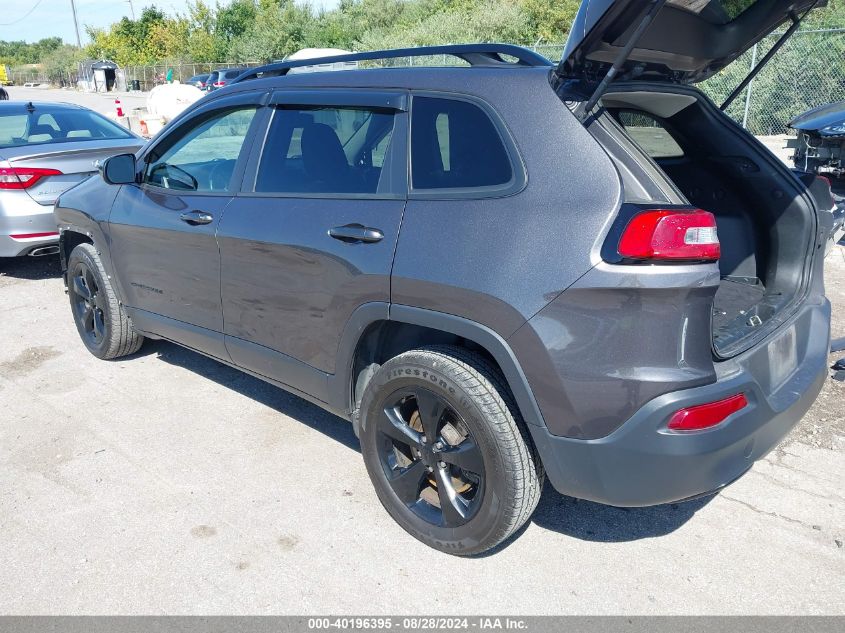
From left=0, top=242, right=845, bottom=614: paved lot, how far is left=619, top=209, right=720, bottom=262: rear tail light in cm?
130

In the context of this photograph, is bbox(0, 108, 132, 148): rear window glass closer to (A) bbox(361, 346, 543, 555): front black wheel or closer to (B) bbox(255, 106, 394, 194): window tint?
(B) bbox(255, 106, 394, 194): window tint

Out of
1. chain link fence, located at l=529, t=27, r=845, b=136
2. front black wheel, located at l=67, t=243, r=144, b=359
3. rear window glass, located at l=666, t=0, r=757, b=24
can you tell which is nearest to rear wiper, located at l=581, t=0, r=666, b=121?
rear window glass, located at l=666, t=0, r=757, b=24

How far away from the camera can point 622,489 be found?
8.18 feet

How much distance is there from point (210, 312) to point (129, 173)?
3.65ft

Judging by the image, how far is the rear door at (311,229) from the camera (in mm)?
2980

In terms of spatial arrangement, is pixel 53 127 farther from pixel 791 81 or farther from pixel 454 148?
pixel 791 81

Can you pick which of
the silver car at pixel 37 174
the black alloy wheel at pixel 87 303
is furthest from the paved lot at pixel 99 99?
the black alloy wheel at pixel 87 303

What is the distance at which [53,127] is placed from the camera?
7543mm

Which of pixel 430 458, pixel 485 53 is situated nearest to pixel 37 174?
pixel 485 53

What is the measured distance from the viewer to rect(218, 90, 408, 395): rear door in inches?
117

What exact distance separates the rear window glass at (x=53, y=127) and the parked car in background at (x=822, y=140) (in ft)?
23.0

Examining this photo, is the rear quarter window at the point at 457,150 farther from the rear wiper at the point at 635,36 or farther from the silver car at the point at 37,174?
the silver car at the point at 37,174

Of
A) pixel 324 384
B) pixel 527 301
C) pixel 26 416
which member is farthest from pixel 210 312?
pixel 527 301

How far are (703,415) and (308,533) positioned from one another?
170cm
